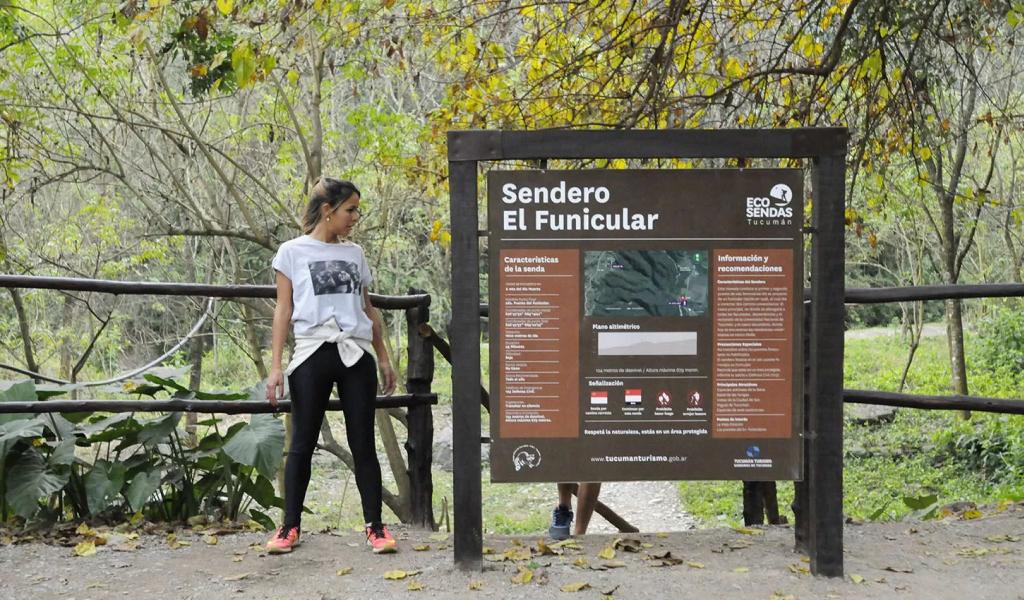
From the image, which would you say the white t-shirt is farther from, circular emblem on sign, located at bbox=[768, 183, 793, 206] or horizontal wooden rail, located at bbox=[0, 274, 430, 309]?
circular emblem on sign, located at bbox=[768, 183, 793, 206]

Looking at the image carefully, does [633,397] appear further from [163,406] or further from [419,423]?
[163,406]

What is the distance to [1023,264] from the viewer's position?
1770 cm

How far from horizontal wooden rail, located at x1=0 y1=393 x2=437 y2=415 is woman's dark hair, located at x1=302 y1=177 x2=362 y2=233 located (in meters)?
0.94

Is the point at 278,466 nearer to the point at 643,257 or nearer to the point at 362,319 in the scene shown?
the point at 362,319

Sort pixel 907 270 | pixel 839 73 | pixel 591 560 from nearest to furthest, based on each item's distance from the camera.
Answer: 1. pixel 591 560
2. pixel 839 73
3. pixel 907 270

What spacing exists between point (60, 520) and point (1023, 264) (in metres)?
16.6

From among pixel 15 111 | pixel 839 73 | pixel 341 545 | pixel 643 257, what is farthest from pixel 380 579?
pixel 15 111

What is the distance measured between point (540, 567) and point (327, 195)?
1883mm

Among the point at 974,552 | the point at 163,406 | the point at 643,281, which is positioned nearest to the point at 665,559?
the point at 643,281

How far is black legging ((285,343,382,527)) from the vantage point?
4.64 m

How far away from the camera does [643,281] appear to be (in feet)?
14.2

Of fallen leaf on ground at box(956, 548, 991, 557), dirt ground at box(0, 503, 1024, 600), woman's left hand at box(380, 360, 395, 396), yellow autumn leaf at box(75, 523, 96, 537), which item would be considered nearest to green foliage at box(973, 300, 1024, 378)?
dirt ground at box(0, 503, 1024, 600)

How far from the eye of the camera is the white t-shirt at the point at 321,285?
4609 millimetres

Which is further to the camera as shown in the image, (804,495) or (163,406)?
(163,406)
